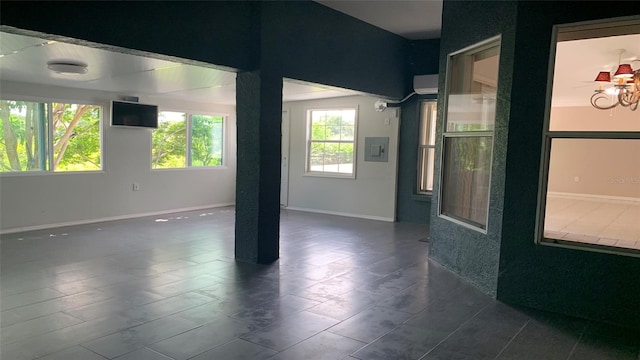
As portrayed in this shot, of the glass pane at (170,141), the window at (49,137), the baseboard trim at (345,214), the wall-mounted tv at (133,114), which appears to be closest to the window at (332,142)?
the baseboard trim at (345,214)

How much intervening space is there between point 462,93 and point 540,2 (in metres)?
1.23

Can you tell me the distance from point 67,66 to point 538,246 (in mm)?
4935

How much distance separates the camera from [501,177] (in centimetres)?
366

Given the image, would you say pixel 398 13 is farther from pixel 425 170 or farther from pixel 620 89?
pixel 425 170

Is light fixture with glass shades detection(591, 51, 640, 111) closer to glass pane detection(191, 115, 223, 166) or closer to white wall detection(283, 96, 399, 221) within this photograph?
white wall detection(283, 96, 399, 221)

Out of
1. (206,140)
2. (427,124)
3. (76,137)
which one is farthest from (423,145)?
(76,137)

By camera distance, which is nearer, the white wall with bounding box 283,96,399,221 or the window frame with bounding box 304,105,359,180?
the white wall with bounding box 283,96,399,221

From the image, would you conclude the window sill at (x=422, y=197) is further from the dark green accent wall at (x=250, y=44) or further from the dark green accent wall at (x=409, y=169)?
the dark green accent wall at (x=250, y=44)

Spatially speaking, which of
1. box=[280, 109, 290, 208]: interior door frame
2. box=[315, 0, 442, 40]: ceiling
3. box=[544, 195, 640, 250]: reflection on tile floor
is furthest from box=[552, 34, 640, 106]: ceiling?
box=[280, 109, 290, 208]: interior door frame

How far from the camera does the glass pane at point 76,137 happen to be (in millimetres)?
6809

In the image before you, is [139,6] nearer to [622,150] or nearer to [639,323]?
[622,150]

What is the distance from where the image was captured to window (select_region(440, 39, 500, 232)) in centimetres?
399

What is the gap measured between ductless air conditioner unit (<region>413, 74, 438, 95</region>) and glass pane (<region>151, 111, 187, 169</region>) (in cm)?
439

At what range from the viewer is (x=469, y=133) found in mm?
4266
